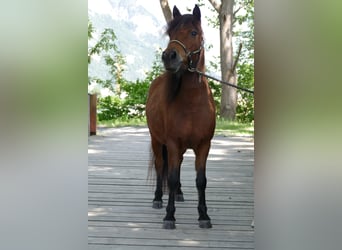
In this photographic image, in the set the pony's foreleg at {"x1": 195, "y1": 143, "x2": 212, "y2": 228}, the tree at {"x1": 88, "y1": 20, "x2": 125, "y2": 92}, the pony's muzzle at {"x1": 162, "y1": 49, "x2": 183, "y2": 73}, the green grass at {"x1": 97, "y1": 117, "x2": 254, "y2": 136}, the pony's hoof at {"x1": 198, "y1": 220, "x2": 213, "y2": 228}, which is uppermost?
the tree at {"x1": 88, "y1": 20, "x2": 125, "y2": 92}

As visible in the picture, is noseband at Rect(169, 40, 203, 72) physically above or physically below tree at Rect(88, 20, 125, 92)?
below

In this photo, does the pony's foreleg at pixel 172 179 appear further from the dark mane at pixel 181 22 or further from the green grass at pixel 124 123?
the green grass at pixel 124 123

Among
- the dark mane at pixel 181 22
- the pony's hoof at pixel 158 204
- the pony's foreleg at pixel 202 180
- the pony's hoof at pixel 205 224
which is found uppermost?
the dark mane at pixel 181 22

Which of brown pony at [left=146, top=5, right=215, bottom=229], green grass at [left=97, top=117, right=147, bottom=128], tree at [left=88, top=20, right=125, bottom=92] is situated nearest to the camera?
brown pony at [left=146, top=5, right=215, bottom=229]

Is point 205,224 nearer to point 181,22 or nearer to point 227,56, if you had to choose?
point 181,22

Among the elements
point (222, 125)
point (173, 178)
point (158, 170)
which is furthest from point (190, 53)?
point (222, 125)

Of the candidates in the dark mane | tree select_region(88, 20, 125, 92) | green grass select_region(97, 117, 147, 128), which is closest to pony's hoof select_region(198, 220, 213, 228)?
the dark mane

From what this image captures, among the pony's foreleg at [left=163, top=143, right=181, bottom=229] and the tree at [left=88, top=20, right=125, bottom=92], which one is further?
the tree at [left=88, top=20, right=125, bottom=92]

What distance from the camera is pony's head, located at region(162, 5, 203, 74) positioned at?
2.36 metres

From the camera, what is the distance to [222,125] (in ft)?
28.7

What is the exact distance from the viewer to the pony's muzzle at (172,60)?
7.68 ft

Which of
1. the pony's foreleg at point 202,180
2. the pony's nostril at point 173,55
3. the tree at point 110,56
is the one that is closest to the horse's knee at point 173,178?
the pony's foreleg at point 202,180

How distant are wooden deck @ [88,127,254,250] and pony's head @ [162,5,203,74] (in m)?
0.86

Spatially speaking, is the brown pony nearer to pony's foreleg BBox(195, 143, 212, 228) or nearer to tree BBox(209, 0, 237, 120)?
pony's foreleg BBox(195, 143, 212, 228)
